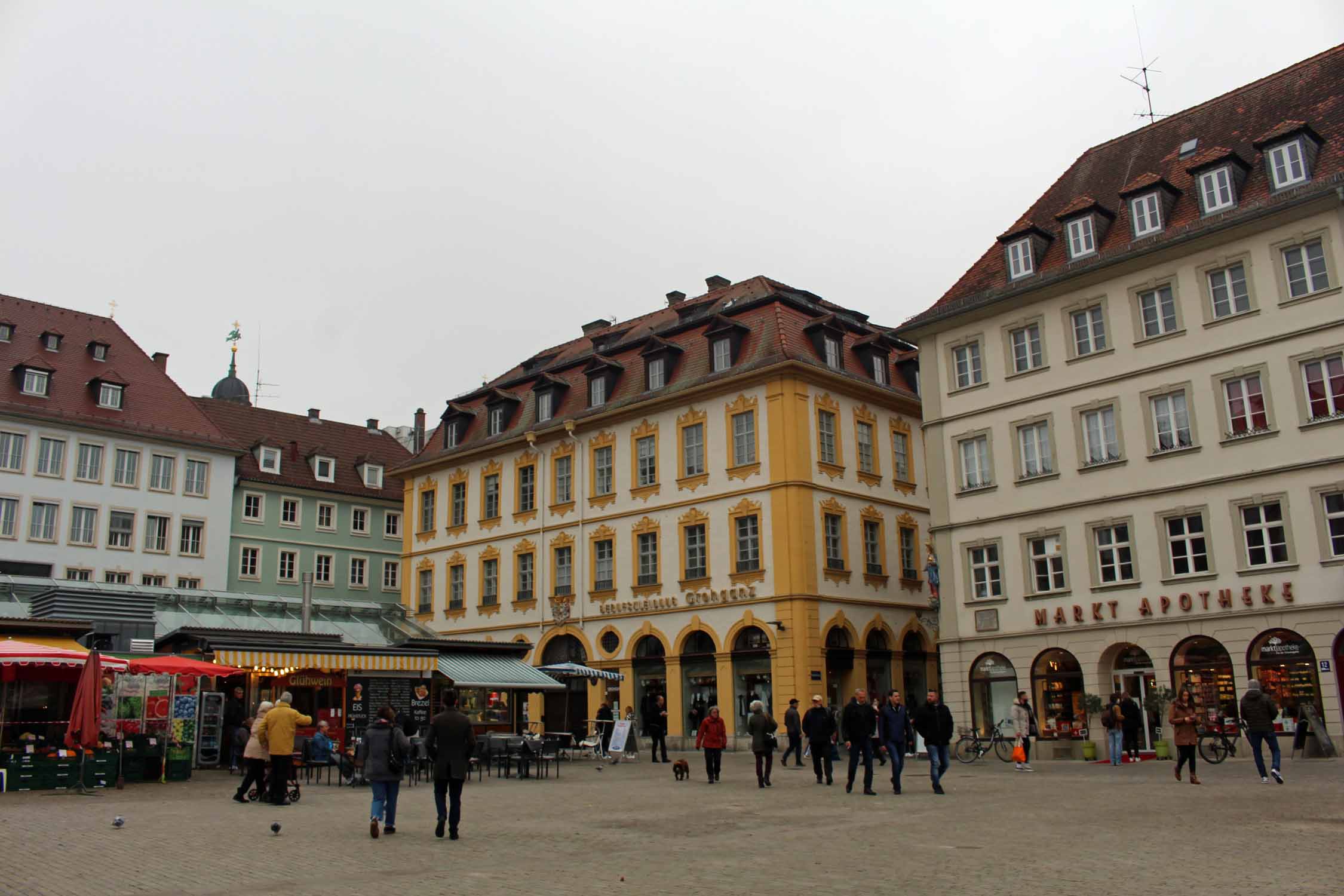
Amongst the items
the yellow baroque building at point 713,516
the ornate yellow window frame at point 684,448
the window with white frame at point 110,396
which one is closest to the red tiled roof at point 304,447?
the window with white frame at point 110,396

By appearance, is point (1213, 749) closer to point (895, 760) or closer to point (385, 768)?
point (895, 760)

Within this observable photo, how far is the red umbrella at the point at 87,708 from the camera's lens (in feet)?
66.8

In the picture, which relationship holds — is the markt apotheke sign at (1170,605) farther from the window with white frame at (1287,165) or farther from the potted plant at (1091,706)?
the window with white frame at (1287,165)

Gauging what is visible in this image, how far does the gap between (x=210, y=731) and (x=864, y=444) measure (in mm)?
22706

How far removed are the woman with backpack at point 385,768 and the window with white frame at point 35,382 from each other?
42.6 m

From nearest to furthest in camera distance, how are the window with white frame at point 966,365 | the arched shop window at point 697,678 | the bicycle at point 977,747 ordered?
the bicycle at point 977,747
the window with white frame at point 966,365
the arched shop window at point 697,678

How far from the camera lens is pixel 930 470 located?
3578 cm

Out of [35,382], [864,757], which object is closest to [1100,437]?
[864,757]

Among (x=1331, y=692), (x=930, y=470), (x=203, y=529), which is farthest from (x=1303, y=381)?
(x=203, y=529)

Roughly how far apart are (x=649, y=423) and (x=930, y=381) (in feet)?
35.3

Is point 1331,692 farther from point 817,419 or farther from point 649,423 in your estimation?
point 649,423

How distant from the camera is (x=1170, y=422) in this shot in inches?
1204

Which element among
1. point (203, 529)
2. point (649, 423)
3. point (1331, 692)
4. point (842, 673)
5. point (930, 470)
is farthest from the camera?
point (203, 529)

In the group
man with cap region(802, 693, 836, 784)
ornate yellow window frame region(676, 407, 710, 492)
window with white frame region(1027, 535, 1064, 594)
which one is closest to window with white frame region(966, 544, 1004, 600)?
window with white frame region(1027, 535, 1064, 594)
